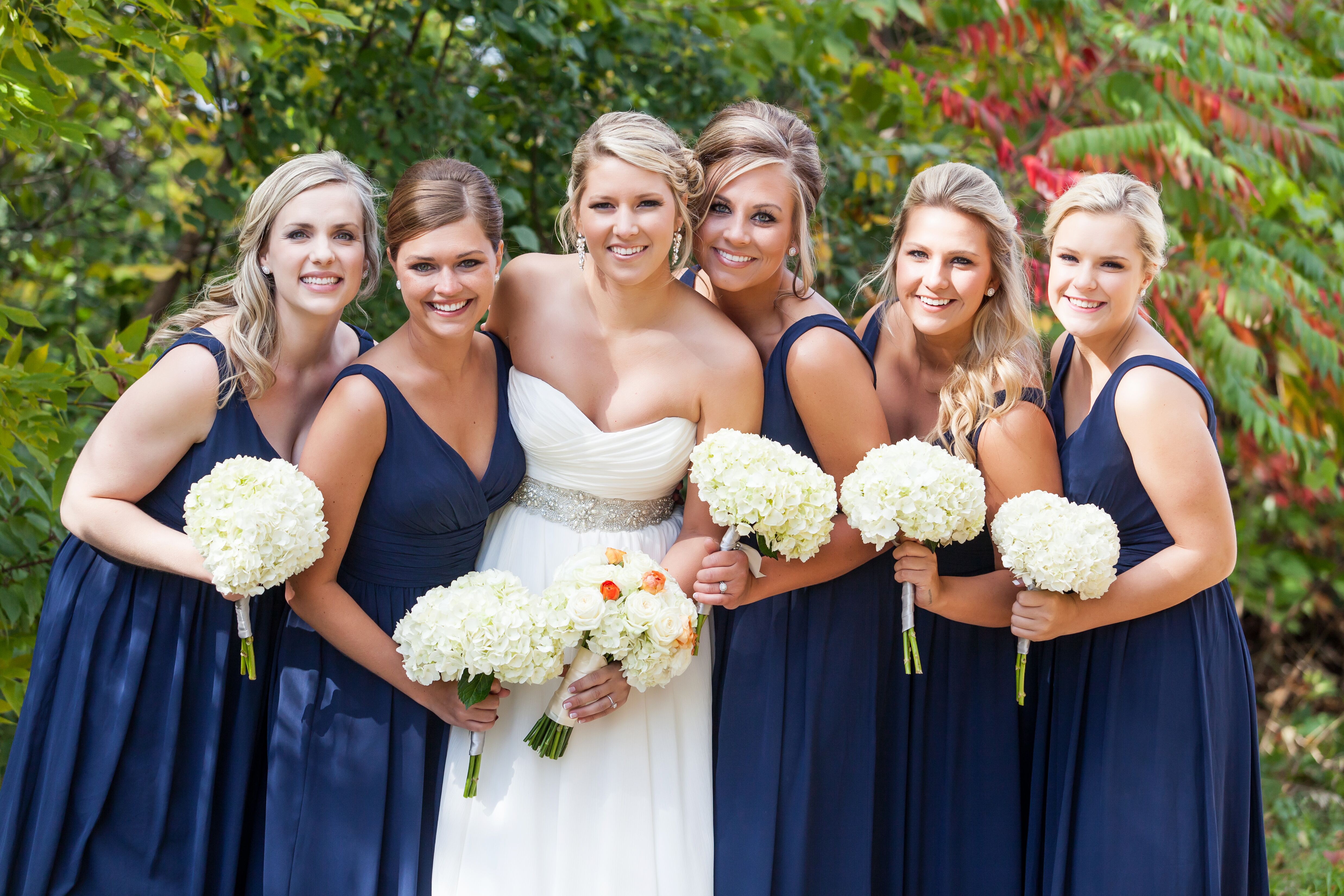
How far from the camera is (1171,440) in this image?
3.47 m

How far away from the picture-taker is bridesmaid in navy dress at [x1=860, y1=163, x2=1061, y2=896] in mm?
3729

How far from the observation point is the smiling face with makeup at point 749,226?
3719 mm

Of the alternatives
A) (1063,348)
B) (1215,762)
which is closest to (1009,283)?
(1063,348)

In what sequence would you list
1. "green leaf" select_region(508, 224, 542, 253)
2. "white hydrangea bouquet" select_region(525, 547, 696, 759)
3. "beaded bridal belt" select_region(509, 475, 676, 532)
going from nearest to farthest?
"white hydrangea bouquet" select_region(525, 547, 696, 759) < "beaded bridal belt" select_region(509, 475, 676, 532) < "green leaf" select_region(508, 224, 542, 253)

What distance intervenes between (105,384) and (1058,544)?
10.2ft

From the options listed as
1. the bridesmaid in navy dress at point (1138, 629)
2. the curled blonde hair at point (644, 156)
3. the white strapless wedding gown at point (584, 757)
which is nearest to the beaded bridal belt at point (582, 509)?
the white strapless wedding gown at point (584, 757)

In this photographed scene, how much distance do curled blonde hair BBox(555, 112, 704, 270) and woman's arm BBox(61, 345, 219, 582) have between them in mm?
1296

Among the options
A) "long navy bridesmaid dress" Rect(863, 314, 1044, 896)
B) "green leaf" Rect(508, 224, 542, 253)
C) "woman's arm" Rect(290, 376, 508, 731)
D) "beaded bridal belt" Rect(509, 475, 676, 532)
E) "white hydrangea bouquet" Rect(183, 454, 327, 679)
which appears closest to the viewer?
"white hydrangea bouquet" Rect(183, 454, 327, 679)

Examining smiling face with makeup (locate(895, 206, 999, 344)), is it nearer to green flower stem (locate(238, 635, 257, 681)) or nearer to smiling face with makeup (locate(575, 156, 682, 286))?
smiling face with makeup (locate(575, 156, 682, 286))

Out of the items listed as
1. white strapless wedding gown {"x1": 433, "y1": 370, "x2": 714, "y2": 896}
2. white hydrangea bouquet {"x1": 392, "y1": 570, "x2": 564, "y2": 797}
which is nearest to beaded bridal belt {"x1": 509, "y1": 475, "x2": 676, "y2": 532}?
white strapless wedding gown {"x1": 433, "y1": 370, "x2": 714, "y2": 896}

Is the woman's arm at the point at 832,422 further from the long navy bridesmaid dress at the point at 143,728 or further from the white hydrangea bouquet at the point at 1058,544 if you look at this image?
the long navy bridesmaid dress at the point at 143,728

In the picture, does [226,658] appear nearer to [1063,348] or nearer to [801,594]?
[801,594]

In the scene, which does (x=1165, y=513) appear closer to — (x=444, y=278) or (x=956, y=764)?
(x=956, y=764)

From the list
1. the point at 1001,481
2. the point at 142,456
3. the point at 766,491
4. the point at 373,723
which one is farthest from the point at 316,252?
the point at 1001,481
